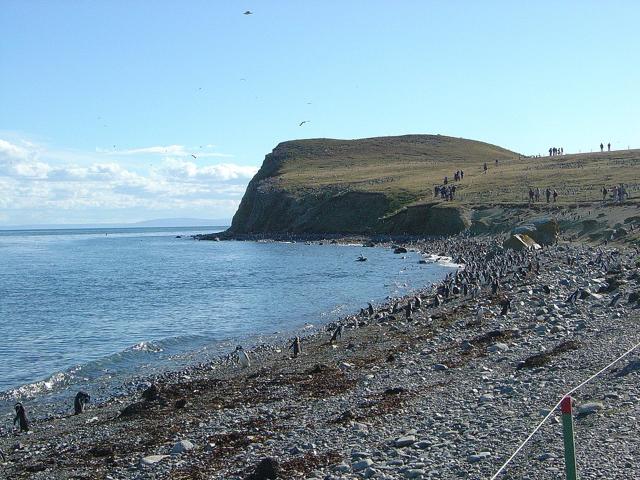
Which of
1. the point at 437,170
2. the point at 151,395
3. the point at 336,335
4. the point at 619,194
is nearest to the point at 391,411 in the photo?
the point at 151,395

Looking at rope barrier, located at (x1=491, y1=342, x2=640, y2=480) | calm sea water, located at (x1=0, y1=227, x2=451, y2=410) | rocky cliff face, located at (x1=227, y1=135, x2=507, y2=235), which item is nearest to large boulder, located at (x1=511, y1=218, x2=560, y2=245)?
calm sea water, located at (x1=0, y1=227, x2=451, y2=410)

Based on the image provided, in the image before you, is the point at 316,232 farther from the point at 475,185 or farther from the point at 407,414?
the point at 407,414

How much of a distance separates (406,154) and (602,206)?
114 metres

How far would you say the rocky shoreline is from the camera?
11.4 metres

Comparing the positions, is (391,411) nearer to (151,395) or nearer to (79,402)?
(151,395)

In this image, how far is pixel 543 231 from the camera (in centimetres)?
5706

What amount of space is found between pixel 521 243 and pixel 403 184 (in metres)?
60.7

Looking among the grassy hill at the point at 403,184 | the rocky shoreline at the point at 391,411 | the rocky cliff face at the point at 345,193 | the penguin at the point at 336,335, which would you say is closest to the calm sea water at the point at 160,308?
the penguin at the point at 336,335

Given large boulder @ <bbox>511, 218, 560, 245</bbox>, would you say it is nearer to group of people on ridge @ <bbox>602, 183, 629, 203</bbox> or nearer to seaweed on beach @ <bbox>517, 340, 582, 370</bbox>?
group of people on ridge @ <bbox>602, 183, 629, 203</bbox>

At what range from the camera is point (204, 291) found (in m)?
54.0

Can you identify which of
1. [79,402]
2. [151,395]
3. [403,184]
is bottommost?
[79,402]

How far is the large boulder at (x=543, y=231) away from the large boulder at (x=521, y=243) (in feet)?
3.39

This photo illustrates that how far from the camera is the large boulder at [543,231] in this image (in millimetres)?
56438

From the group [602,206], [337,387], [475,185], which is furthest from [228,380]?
[475,185]
